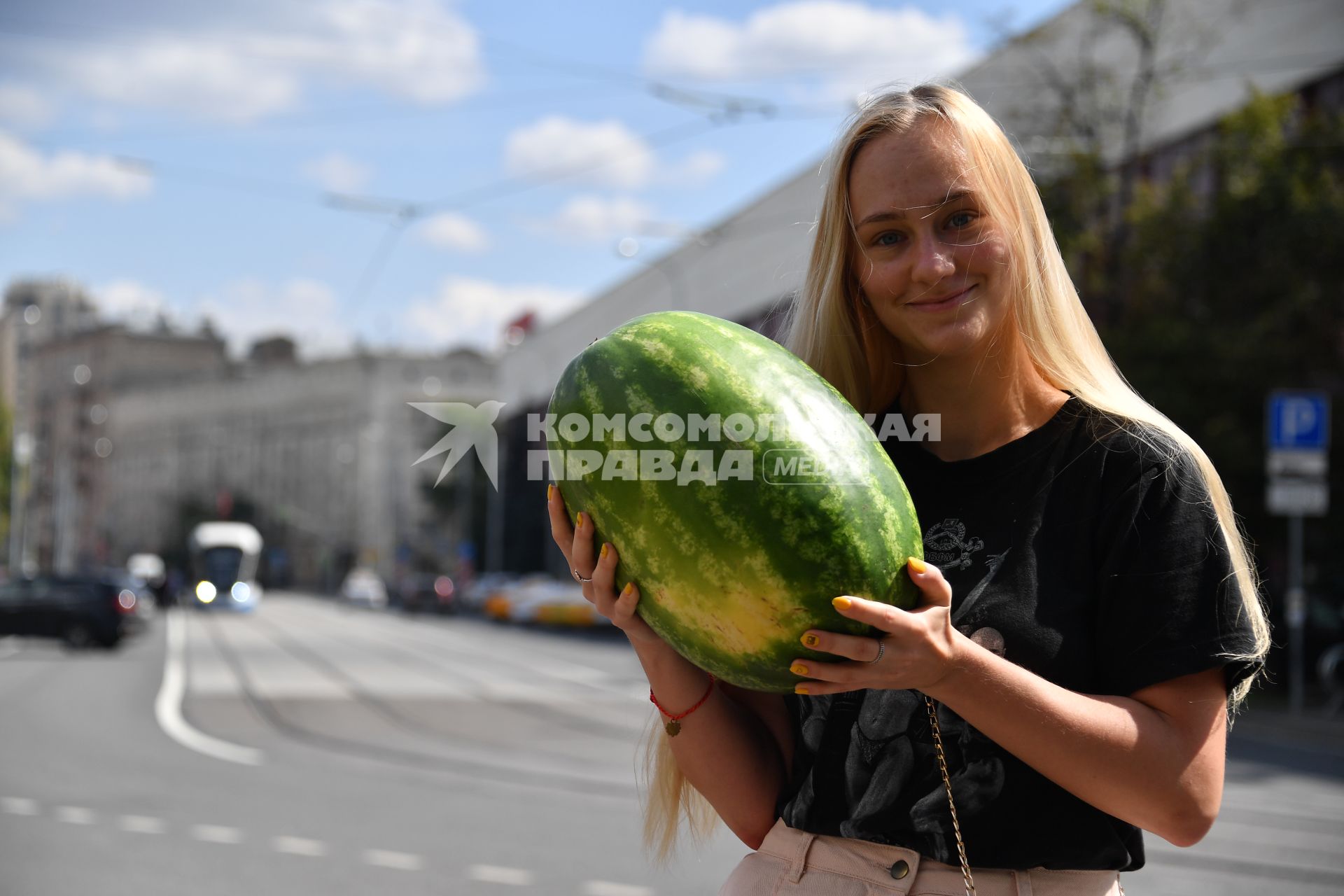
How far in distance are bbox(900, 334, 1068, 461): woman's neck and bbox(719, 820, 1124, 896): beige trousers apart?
0.61m

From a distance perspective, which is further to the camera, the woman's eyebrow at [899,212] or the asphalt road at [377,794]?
the asphalt road at [377,794]

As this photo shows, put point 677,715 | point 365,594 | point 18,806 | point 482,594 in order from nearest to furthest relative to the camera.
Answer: point 677,715 → point 18,806 → point 482,594 → point 365,594

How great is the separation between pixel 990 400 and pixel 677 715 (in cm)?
71

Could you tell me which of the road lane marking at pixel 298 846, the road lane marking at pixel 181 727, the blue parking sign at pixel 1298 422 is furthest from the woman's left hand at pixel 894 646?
the blue parking sign at pixel 1298 422

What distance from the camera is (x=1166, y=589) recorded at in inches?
68.1

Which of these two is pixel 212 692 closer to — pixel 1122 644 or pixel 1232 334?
pixel 1232 334

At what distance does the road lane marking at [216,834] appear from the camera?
27.9 feet

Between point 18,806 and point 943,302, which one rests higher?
point 943,302

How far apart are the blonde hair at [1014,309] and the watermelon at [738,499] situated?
279 millimetres

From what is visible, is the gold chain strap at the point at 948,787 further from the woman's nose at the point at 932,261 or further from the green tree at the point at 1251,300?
the green tree at the point at 1251,300

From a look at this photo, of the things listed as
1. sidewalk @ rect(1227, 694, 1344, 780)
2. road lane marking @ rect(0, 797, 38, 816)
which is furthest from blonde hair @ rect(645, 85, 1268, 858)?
sidewalk @ rect(1227, 694, 1344, 780)

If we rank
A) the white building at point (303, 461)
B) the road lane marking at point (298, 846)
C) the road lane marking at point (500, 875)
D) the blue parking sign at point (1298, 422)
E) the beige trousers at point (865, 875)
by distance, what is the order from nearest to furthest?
the beige trousers at point (865, 875) → the road lane marking at point (500, 875) → the road lane marking at point (298, 846) → the blue parking sign at point (1298, 422) → the white building at point (303, 461)

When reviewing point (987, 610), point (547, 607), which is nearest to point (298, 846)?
point (987, 610)

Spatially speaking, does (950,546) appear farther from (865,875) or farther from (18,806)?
(18,806)
